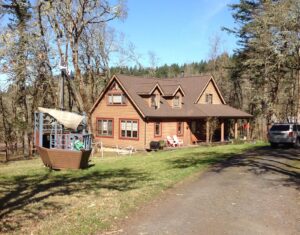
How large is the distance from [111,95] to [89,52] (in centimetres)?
1344

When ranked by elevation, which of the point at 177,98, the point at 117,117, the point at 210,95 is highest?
the point at 210,95

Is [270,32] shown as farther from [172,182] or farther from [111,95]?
[172,182]

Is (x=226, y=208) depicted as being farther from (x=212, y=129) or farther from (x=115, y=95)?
(x=115, y=95)

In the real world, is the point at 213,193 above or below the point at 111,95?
below

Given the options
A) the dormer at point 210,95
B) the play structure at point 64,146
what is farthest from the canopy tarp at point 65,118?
the dormer at point 210,95

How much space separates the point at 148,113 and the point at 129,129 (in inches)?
113

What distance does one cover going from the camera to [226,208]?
9695 mm

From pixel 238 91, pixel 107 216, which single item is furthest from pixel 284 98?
pixel 107 216

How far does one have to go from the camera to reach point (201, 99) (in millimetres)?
45000

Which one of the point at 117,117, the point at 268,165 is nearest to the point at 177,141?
the point at 117,117

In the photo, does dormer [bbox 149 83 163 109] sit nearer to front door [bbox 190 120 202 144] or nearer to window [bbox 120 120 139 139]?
window [bbox 120 120 139 139]

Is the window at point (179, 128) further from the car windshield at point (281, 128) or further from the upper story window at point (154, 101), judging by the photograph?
the car windshield at point (281, 128)

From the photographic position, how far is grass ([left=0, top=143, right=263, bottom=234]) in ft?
27.2

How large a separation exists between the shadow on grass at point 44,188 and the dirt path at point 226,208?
224 centimetres
